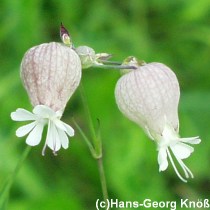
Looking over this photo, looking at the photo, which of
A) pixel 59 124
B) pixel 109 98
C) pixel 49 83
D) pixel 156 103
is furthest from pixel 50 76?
pixel 109 98

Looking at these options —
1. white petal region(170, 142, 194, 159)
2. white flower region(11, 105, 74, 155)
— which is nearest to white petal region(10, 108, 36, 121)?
white flower region(11, 105, 74, 155)

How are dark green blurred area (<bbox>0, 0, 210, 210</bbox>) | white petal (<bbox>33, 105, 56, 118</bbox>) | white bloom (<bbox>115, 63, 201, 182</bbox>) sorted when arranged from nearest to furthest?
white petal (<bbox>33, 105, 56, 118</bbox>) < white bloom (<bbox>115, 63, 201, 182</bbox>) < dark green blurred area (<bbox>0, 0, 210, 210</bbox>)

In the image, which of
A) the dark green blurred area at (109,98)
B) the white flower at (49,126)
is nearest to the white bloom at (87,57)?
the white flower at (49,126)

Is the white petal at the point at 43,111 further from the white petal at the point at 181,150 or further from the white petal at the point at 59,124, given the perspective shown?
the white petal at the point at 181,150

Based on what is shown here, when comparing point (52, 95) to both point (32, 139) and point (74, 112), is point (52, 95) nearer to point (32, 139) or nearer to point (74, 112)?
point (32, 139)

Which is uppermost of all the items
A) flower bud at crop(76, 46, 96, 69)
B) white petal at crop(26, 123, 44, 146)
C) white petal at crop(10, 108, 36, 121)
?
flower bud at crop(76, 46, 96, 69)

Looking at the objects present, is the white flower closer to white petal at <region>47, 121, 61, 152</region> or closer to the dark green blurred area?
white petal at <region>47, 121, 61, 152</region>
